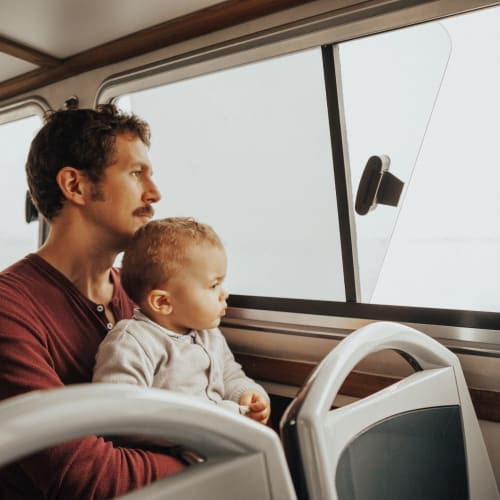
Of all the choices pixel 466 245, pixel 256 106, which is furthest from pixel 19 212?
pixel 466 245

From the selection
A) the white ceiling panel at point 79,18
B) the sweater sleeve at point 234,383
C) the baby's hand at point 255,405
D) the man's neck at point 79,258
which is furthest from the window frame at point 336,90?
the man's neck at point 79,258

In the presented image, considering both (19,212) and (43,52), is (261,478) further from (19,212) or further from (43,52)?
(19,212)

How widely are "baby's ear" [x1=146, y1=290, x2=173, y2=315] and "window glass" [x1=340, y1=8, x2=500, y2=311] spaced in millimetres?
791

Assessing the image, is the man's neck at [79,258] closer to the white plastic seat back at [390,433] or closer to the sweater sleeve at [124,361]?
the sweater sleeve at [124,361]

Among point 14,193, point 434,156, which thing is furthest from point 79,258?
point 14,193

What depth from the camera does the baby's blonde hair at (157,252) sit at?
1.33 metres

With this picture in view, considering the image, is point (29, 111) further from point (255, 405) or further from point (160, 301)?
point (255, 405)

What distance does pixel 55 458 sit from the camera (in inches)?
40.5

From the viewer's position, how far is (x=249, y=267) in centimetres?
240

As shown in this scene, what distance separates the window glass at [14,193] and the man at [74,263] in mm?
1794

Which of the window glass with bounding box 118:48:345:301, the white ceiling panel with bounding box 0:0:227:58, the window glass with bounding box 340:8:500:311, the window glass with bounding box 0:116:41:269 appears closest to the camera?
the window glass with bounding box 340:8:500:311

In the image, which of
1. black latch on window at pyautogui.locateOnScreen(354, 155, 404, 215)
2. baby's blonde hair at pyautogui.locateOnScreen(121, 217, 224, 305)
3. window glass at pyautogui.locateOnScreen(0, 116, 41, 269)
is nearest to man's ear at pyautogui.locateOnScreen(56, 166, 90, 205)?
baby's blonde hair at pyautogui.locateOnScreen(121, 217, 224, 305)

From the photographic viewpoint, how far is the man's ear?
1.53 metres

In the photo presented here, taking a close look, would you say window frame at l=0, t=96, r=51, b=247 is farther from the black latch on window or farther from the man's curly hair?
the black latch on window
